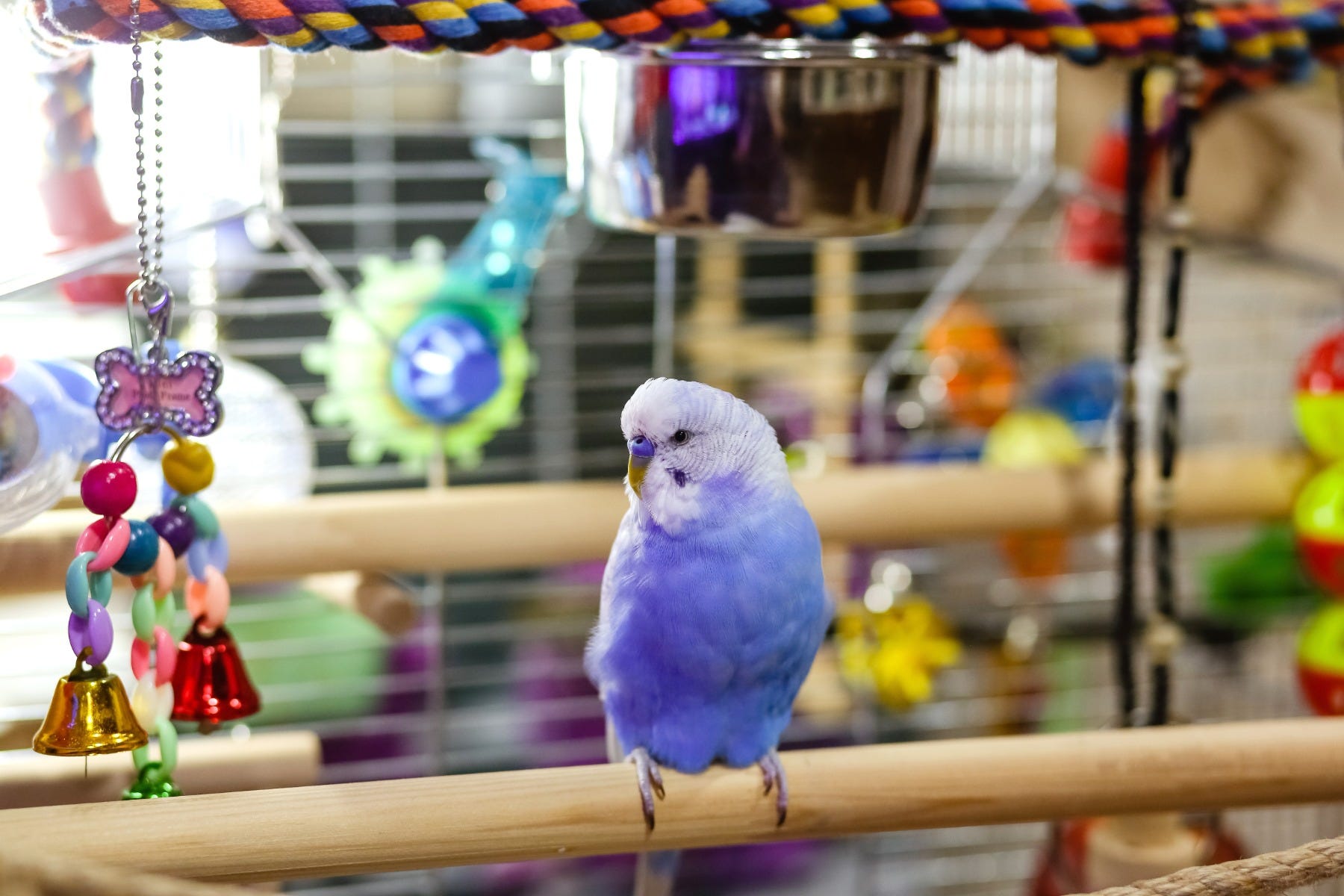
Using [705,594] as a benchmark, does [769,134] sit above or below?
above

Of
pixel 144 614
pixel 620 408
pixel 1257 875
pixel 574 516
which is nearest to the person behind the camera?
pixel 1257 875

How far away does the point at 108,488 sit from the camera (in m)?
0.48

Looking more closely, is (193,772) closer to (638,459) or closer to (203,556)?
(203,556)

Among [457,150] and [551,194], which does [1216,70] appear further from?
[457,150]

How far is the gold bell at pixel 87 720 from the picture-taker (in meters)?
0.47

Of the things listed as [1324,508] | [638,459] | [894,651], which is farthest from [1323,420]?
[638,459]

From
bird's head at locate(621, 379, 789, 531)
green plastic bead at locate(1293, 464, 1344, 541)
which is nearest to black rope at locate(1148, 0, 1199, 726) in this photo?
green plastic bead at locate(1293, 464, 1344, 541)

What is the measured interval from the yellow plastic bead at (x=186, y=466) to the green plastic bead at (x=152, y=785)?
0.13 meters

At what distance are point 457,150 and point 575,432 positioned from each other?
0.49 meters

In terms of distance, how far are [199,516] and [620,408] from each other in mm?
563

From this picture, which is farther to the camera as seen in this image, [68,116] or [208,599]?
[68,116]

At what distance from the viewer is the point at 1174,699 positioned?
1341 mm

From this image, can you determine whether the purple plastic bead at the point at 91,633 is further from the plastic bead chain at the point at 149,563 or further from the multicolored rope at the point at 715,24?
the multicolored rope at the point at 715,24

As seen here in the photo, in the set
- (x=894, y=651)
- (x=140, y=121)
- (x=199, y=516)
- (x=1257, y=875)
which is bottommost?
(x=894, y=651)
